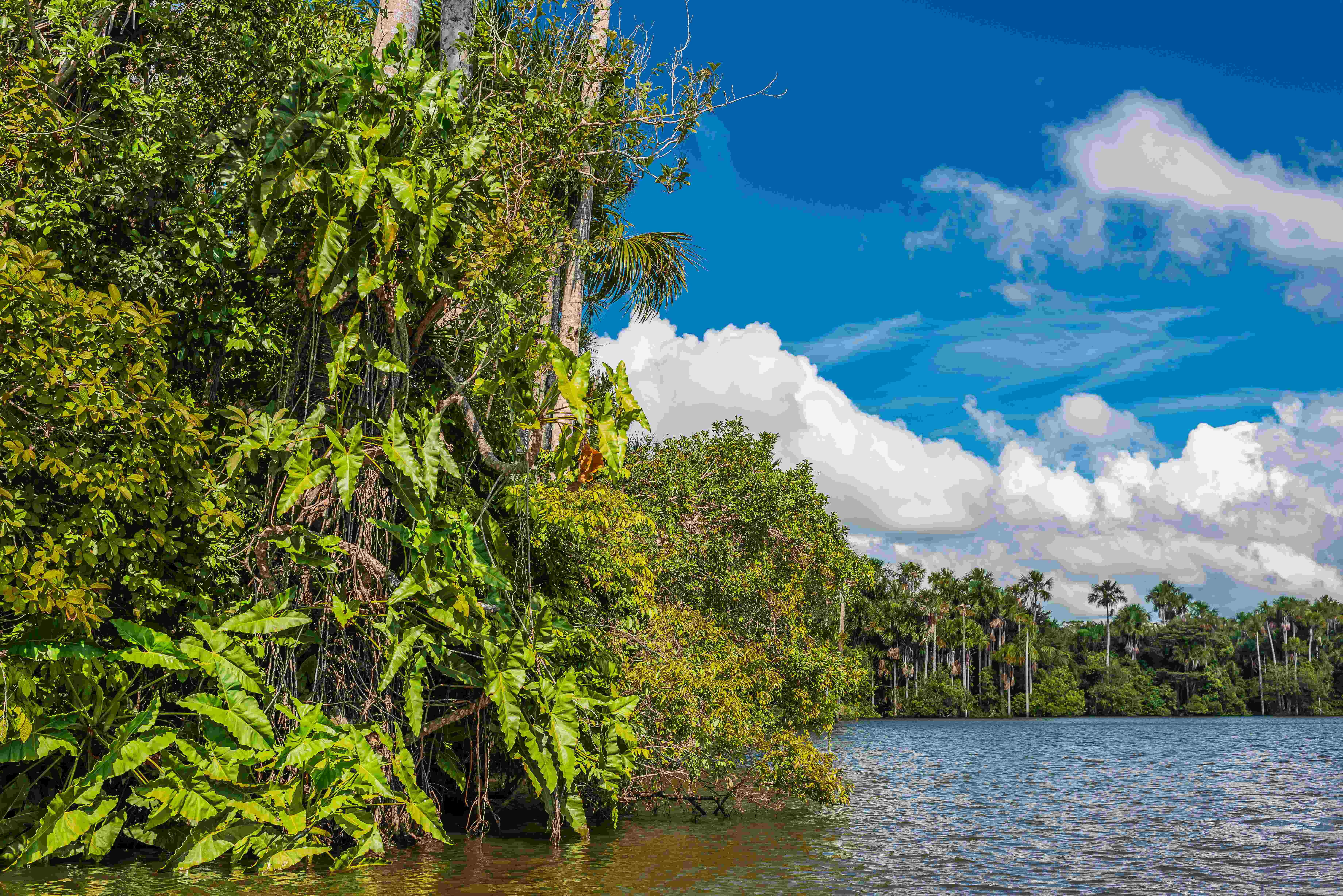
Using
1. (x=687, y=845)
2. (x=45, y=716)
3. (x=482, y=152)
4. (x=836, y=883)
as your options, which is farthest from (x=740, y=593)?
(x=45, y=716)

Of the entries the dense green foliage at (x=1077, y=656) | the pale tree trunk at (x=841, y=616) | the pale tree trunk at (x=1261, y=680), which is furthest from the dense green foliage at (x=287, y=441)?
the pale tree trunk at (x=1261, y=680)

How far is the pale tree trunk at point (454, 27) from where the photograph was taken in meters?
12.0

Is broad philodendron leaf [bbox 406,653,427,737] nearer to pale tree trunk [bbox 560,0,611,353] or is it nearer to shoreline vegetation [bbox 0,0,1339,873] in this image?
shoreline vegetation [bbox 0,0,1339,873]

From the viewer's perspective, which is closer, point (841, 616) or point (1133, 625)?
point (841, 616)

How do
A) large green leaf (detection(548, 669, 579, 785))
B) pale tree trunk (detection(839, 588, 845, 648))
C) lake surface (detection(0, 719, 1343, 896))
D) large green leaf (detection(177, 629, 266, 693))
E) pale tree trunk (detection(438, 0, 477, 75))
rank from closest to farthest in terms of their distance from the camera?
large green leaf (detection(177, 629, 266, 693)) < lake surface (detection(0, 719, 1343, 896)) < large green leaf (detection(548, 669, 579, 785)) < pale tree trunk (detection(438, 0, 477, 75)) < pale tree trunk (detection(839, 588, 845, 648))

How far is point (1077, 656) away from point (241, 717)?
340ft

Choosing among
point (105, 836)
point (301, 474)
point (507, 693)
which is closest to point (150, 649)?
point (105, 836)

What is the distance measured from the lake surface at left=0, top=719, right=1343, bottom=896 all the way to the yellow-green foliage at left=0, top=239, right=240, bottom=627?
266 cm

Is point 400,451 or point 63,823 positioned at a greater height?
point 400,451

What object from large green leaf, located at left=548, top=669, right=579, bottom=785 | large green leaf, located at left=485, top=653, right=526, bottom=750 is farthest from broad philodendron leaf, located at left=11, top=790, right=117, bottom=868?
large green leaf, located at left=548, top=669, right=579, bottom=785

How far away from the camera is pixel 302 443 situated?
27.3 feet

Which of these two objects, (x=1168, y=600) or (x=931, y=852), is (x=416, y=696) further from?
(x=1168, y=600)

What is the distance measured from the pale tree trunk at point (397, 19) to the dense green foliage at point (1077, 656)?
67139 millimetres

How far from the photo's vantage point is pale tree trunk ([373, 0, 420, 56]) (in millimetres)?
11750
